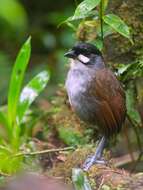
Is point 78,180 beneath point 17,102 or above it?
beneath

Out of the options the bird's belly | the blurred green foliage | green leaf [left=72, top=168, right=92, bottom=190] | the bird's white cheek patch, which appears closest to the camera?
green leaf [left=72, top=168, right=92, bottom=190]

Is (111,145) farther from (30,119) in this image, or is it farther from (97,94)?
(97,94)

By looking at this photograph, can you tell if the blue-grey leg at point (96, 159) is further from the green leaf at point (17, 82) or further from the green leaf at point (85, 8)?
the green leaf at point (85, 8)

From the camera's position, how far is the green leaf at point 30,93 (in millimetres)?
4441

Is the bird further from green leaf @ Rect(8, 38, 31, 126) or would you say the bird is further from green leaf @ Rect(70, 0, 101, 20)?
green leaf @ Rect(8, 38, 31, 126)

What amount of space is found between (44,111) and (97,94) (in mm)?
1526

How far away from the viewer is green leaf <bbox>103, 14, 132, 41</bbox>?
3.69m

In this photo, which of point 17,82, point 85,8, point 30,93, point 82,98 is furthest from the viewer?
point 30,93

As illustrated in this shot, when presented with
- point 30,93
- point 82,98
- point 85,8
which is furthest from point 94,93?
point 30,93

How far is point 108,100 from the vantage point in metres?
3.67

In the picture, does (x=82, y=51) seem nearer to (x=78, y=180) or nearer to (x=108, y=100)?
(x=108, y=100)

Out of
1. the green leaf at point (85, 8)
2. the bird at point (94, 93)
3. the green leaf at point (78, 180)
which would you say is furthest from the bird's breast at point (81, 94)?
the green leaf at point (78, 180)

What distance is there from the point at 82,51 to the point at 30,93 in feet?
3.29

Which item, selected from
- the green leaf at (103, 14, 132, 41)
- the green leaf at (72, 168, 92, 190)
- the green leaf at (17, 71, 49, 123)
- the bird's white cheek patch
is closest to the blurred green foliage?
the green leaf at (17, 71, 49, 123)
